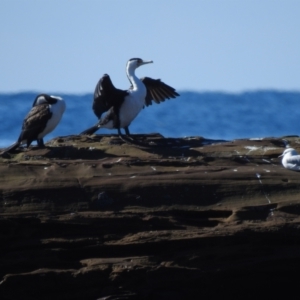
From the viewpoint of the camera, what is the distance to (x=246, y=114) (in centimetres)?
3030

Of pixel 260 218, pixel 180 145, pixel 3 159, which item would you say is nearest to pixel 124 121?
pixel 180 145

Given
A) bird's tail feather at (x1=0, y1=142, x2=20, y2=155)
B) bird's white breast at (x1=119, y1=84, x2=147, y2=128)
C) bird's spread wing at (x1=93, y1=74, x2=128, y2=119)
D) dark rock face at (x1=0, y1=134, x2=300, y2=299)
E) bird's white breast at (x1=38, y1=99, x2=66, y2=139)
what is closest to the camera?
dark rock face at (x1=0, y1=134, x2=300, y2=299)

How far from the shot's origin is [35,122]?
13.4m

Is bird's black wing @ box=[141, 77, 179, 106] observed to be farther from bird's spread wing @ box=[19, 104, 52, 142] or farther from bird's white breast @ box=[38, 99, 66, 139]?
bird's spread wing @ box=[19, 104, 52, 142]

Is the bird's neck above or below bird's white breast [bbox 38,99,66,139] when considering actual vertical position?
above

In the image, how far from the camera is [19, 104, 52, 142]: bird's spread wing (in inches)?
520

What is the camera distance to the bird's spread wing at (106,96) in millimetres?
14188

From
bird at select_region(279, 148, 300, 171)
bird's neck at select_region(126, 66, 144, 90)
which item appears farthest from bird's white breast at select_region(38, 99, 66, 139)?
bird at select_region(279, 148, 300, 171)

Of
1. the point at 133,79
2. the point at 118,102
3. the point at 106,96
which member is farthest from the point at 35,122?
the point at 133,79

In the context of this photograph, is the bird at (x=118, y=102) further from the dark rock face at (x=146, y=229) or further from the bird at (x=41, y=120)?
the dark rock face at (x=146, y=229)

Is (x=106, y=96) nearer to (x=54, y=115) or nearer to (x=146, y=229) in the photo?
Answer: (x=54, y=115)

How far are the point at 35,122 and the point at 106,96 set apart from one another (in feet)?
4.31

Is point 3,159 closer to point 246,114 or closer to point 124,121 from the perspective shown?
point 124,121

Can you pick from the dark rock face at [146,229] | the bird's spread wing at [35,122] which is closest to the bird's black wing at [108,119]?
the bird's spread wing at [35,122]
